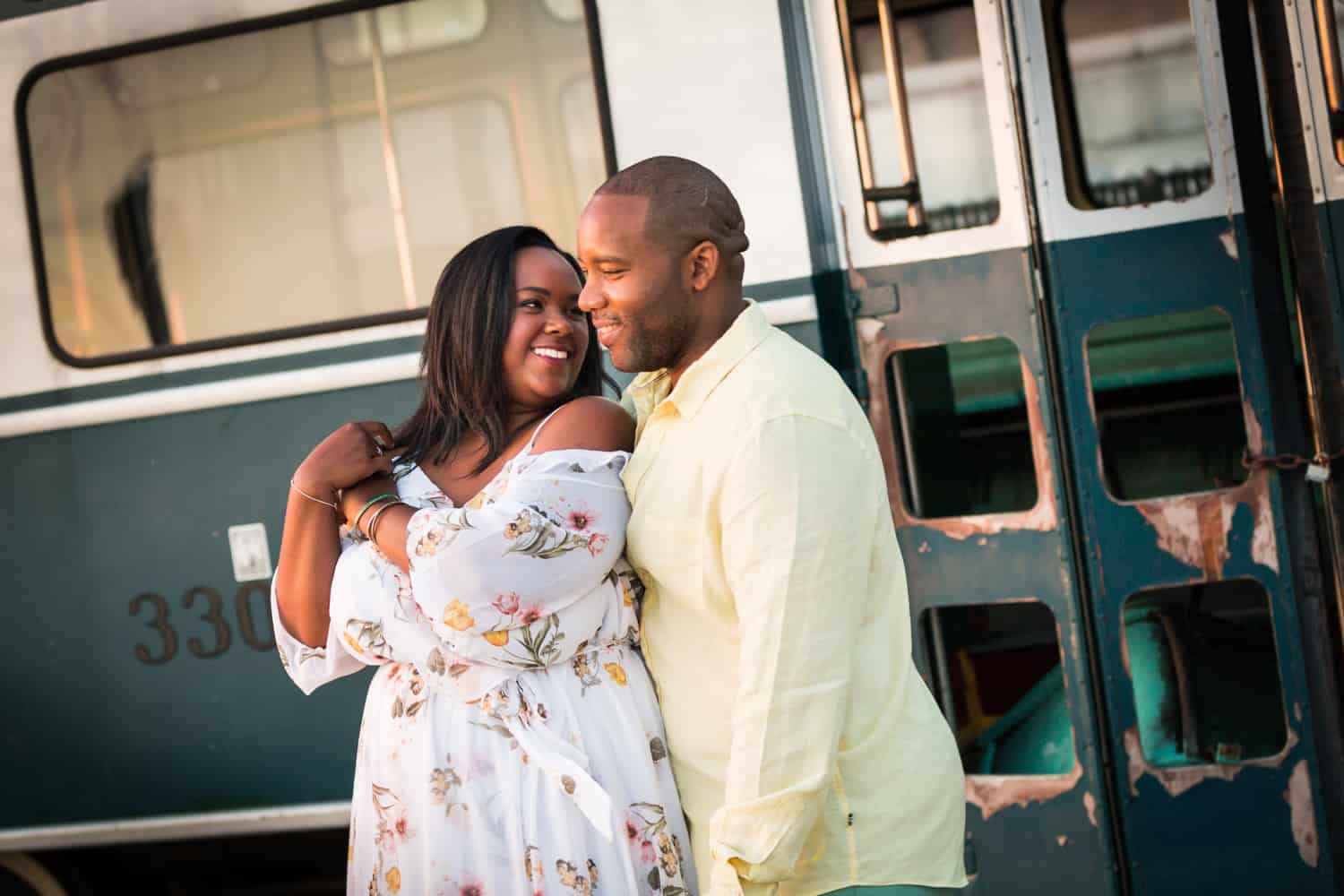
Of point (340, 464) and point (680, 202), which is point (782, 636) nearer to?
point (680, 202)

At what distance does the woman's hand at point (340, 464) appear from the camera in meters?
1.90

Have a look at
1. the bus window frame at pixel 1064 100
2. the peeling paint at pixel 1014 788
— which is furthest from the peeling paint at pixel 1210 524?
the bus window frame at pixel 1064 100

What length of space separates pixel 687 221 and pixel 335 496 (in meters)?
0.67

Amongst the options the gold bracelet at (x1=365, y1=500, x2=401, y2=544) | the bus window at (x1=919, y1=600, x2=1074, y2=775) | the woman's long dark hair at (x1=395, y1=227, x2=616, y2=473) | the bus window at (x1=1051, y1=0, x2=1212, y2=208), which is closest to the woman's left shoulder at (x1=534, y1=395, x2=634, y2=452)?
the woman's long dark hair at (x1=395, y1=227, x2=616, y2=473)

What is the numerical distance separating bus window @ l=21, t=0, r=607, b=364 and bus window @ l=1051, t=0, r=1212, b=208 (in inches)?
133

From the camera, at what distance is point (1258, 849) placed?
2760 millimetres

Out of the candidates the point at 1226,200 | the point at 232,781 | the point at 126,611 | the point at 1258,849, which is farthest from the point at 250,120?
the point at 1258,849

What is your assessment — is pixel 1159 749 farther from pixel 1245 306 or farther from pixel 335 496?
pixel 335 496

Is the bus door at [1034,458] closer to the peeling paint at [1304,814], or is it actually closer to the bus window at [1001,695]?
the bus window at [1001,695]

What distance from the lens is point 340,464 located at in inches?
75.1

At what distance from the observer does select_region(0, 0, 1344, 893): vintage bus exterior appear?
2.77m

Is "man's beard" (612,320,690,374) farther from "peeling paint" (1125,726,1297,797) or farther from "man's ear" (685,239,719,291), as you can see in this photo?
"peeling paint" (1125,726,1297,797)

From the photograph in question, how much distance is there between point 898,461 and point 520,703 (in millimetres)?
1399

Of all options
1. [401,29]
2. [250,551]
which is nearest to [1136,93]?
[401,29]
